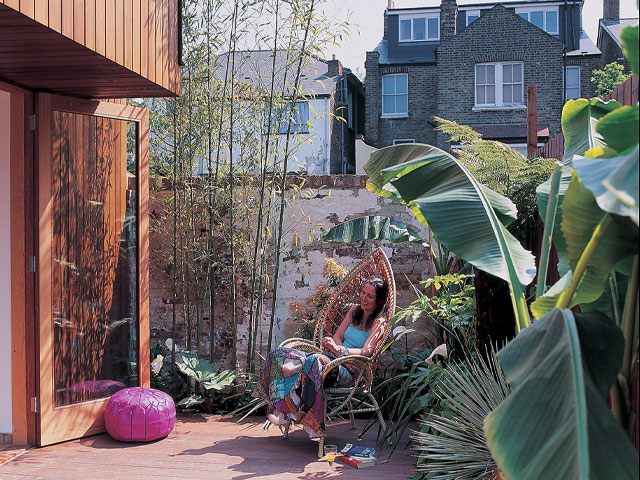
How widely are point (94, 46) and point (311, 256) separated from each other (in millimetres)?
3298

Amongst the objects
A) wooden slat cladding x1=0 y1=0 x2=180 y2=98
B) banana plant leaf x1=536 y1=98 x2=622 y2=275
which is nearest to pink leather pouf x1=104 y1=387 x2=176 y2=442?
wooden slat cladding x1=0 y1=0 x2=180 y2=98

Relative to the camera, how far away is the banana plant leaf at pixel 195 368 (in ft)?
18.7

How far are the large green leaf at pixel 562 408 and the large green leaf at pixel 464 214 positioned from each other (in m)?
0.63

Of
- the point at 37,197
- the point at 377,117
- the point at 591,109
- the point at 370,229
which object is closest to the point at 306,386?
the point at 370,229

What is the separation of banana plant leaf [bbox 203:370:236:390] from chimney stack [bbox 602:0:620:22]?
65.6 ft

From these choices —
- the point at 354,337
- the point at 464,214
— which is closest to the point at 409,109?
the point at 354,337

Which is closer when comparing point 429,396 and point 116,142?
point 429,396

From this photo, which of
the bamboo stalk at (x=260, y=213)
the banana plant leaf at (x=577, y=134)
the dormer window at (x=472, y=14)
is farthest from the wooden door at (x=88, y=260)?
the dormer window at (x=472, y=14)

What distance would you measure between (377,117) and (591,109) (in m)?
16.9

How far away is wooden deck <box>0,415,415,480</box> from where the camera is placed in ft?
13.8

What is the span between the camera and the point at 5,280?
15.8ft

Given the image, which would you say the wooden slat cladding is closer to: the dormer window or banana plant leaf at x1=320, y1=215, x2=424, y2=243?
banana plant leaf at x1=320, y1=215, x2=424, y2=243

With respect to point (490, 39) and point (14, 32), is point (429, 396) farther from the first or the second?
point (490, 39)

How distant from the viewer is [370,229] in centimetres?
605
